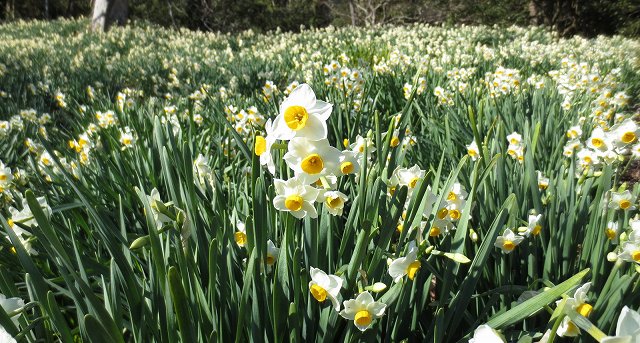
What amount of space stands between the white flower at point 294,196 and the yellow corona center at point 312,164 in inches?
2.6

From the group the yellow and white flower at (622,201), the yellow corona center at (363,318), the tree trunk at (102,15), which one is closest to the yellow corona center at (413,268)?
the yellow corona center at (363,318)

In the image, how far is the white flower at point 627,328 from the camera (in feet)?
1.88

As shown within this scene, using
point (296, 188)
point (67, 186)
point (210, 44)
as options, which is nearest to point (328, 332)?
point (296, 188)

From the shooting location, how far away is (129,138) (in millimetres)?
2270

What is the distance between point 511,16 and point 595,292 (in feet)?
58.7

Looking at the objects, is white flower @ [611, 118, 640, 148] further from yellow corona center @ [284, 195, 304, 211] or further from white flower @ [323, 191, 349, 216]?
A: yellow corona center @ [284, 195, 304, 211]

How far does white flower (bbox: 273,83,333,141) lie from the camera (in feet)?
2.48

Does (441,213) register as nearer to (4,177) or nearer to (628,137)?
(628,137)

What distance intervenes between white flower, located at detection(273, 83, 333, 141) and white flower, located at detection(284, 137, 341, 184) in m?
0.02

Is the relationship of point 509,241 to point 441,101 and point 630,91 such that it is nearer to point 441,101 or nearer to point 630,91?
point 441,101

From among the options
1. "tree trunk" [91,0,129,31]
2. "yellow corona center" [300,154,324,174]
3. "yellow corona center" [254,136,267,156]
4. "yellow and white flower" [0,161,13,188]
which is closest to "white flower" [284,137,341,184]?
"yellow corona center" [300,154,324,174]

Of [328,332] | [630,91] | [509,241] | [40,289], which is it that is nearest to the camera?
[40,289]

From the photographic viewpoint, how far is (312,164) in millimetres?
788

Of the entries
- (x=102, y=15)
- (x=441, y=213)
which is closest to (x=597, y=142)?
(x=441, y=213)
